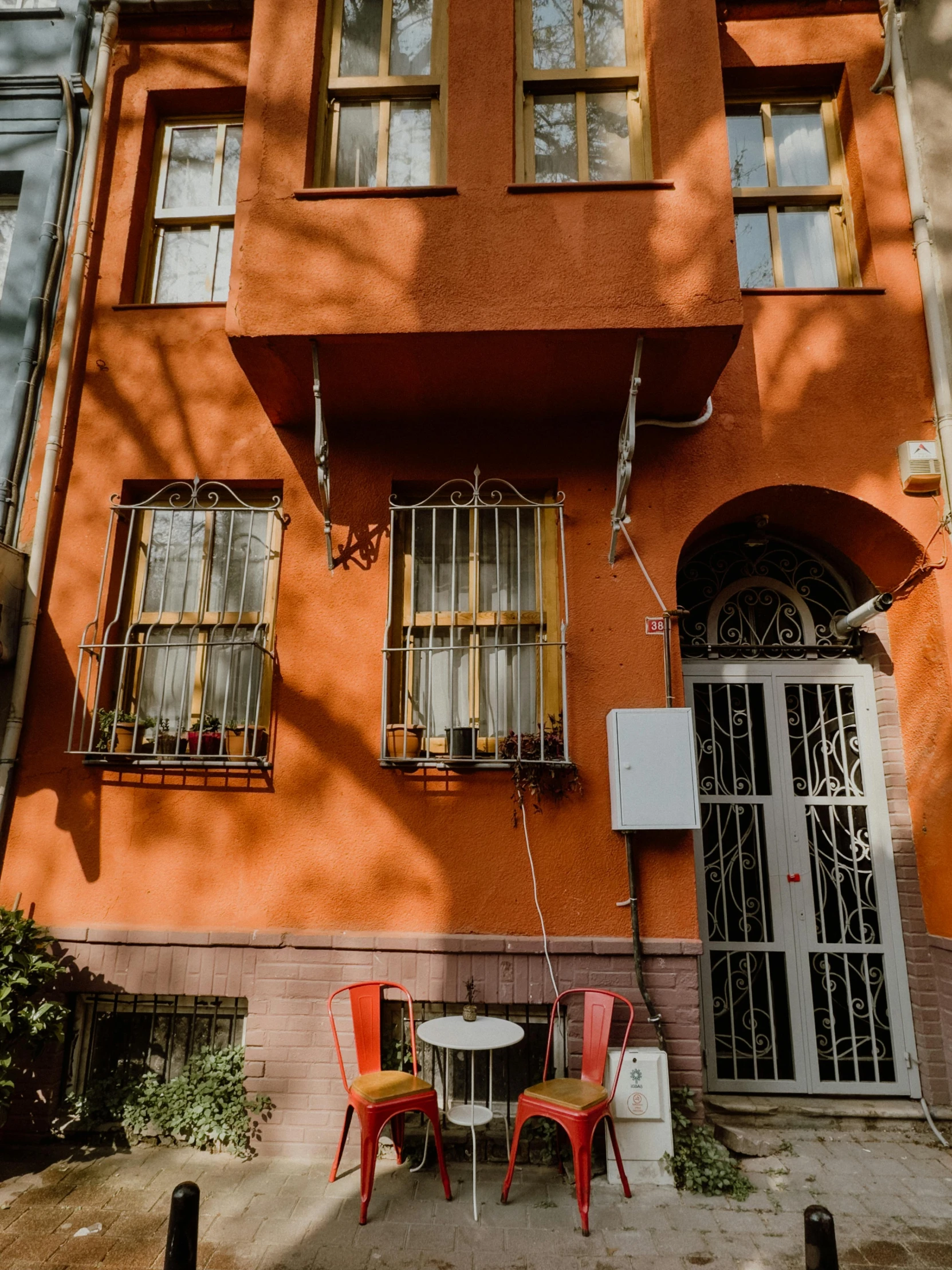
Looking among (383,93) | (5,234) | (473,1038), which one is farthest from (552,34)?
(473,1038)

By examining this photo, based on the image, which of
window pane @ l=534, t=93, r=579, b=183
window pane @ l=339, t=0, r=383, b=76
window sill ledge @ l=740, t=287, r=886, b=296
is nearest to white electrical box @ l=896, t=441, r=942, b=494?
window sill ledge @ l=740, t=287, r=886, b=296

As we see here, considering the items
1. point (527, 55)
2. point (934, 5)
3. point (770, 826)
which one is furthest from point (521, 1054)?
point (934, 5)

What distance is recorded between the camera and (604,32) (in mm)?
5344

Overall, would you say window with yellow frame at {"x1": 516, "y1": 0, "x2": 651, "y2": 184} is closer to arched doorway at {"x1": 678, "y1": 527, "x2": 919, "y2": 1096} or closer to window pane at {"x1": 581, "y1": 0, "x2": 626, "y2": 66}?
window pane at {"x1": 581, "y1": 0, "x2": 626, "y2": 66}

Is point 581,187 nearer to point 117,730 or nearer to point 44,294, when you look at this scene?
point 44,294

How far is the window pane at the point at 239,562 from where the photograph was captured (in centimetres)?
529

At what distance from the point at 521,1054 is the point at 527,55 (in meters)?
6.43

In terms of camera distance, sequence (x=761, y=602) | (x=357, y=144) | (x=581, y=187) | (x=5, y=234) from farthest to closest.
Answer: (x=5, y=234) < (x=761, y=602) < (x=357, y=144) < (x=581, y=187)

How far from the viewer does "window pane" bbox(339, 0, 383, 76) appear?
5.39 m

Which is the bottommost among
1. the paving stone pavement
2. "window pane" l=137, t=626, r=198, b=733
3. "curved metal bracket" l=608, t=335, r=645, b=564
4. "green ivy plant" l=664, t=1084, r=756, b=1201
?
the paving stone pavement

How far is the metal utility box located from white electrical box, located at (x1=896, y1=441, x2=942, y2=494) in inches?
227

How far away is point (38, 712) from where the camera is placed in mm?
5035

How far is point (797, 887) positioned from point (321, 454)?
4168 millimetres

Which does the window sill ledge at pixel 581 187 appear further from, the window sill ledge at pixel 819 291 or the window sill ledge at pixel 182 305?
the window sill ledge at pixel 182 305
